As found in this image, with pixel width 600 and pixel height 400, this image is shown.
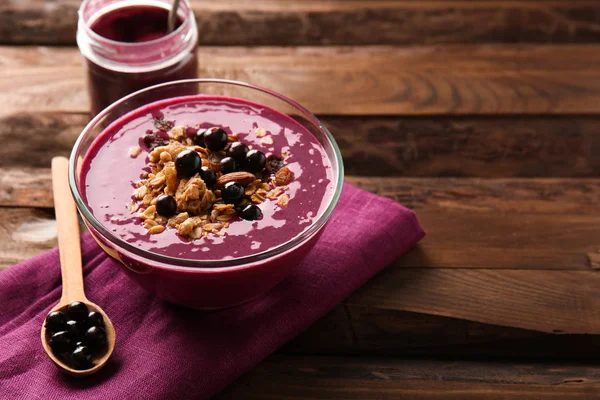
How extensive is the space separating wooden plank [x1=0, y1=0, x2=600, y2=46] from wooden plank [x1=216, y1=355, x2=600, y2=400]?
3.75 ft

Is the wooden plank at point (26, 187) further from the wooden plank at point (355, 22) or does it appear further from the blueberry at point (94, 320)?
the wooden plank at point (355, 22)

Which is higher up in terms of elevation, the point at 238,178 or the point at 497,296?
the point at 238,178

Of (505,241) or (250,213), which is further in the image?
(505,241)

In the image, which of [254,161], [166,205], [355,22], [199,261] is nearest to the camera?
[199,261]

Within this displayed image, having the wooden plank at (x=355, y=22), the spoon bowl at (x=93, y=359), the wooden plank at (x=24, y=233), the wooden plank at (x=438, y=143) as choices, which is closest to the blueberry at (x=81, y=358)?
the spoon bowl at (x=93, y=359)

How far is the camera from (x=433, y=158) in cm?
222

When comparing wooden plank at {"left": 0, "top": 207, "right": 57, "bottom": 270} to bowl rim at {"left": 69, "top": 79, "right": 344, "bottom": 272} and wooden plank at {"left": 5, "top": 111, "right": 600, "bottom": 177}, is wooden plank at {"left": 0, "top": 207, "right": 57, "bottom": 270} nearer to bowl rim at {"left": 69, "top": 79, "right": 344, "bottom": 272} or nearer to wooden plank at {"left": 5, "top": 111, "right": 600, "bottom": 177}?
wooden plank at {"left": 5, "top": 111, "right": 600, "bottom": 177}

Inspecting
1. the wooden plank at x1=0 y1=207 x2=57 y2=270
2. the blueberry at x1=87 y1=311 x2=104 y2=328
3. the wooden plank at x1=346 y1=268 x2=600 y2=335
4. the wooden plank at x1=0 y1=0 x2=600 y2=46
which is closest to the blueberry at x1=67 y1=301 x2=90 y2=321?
the blueberry at x1=87 y1=311 x2=104 y2=328

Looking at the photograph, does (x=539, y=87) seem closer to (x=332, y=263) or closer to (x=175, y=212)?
(x=332, y=263)

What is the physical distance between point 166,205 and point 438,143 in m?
0.90

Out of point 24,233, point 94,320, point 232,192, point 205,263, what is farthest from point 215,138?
point 24,233

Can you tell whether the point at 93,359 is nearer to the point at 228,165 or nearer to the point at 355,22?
the point at 228,165

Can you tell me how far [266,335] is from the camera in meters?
1.74

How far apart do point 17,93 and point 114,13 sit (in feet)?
1.35
